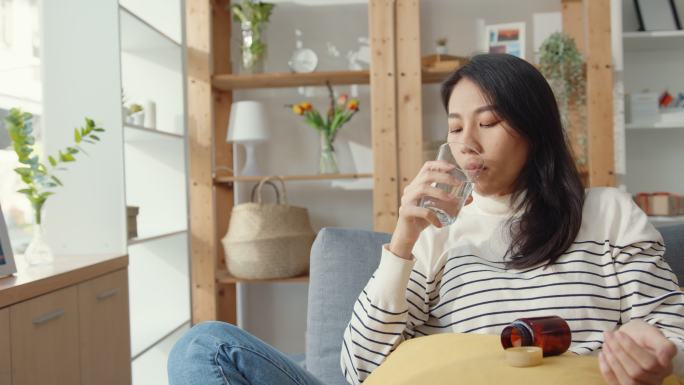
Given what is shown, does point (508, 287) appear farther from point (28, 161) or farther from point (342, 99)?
point (342, 99)

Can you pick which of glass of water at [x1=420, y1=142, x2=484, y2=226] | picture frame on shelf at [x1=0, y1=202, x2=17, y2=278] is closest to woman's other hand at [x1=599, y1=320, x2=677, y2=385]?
glass of water at [x1=420, y1=142, x2=484, y2=226]

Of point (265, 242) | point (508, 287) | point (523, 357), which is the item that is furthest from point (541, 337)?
point (265, 242)

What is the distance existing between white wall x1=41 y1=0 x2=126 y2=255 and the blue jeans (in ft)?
5.20

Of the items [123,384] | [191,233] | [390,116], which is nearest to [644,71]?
[390,116]

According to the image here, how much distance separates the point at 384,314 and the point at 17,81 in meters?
2.02

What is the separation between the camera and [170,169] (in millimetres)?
3295

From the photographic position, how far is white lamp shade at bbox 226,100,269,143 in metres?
3.54

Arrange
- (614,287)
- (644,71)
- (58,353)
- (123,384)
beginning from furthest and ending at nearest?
1. (644,71)
2. (123,384)
3. (58,353)
4. (614,287)

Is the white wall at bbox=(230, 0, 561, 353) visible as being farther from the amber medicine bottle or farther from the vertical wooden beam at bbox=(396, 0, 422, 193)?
the amber medicine bottle

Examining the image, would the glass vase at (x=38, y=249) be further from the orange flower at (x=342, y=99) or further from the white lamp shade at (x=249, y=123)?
the orange flower at (x=342, y=99)

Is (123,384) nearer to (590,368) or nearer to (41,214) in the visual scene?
(41,214)

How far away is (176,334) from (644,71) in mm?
2712

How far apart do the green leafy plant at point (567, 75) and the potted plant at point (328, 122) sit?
932 mm

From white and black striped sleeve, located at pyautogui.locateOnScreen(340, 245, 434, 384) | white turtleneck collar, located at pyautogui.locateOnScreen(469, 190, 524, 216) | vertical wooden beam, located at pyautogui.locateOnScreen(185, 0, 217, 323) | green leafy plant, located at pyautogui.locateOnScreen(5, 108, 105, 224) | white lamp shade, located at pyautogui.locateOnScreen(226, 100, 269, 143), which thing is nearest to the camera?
white and black striped sleeve, located at pyautogui.locateOnScreen(340, 245, 434, 384)
